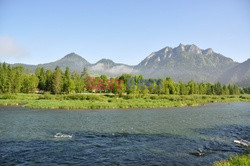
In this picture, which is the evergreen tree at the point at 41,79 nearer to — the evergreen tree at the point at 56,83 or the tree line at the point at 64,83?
the tree line at the point at 64,83

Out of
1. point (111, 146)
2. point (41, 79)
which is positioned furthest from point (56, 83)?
point (111, 146)

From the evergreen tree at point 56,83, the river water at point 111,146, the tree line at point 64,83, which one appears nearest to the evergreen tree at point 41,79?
the tree line at point 64,83

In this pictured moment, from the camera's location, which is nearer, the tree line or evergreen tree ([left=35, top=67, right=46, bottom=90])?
the tree line

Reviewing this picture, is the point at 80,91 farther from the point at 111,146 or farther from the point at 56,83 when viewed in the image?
the point at 111,146

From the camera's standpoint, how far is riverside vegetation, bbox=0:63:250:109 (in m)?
83.3

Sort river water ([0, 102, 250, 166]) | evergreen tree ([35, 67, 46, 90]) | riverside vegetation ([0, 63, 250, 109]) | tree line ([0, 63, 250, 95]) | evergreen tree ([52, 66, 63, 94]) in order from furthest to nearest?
evergreen tree ([35, 67, 46, 90])
evergreen tree ([52, 66, 63, 94])
tree line ([0, 63, 250, 95])
riverside vegetation ([0, 63, 250, 109])
river water ([0, 102, 250, 166])

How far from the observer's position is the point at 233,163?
17.3 m

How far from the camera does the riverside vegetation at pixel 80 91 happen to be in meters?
83.3

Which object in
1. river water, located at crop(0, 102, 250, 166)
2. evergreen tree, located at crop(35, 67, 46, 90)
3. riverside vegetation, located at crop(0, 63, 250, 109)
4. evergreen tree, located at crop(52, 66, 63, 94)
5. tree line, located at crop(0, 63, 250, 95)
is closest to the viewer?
river water, located at crop(0, 102, 250, 166)

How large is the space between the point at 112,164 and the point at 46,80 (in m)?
123

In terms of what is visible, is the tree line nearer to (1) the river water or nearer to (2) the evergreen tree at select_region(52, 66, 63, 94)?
(2) the evergreen tree at select_region(52, 66, 63, 94)

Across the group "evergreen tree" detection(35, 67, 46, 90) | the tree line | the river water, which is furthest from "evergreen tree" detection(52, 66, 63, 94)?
the river water

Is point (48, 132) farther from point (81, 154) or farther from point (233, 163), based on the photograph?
point (233, 163)

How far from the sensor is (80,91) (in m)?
143
